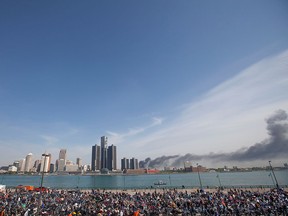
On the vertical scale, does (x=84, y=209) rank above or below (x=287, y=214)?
above

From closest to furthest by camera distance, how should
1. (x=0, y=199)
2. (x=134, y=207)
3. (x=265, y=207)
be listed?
(x=265, y=207) → (x=134, y=207) → (x=0, y=199)

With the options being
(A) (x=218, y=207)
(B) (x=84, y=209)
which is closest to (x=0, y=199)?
(B) (x=84, y=209)

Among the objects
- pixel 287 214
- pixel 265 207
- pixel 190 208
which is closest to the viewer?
pixel 287 214

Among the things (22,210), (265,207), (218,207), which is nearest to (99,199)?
(22,210)

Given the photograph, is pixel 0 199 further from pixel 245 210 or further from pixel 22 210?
pixel 245 210

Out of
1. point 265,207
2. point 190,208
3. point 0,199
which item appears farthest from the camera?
point 0,199

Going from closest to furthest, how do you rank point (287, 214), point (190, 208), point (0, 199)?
1. point (287, 214)
2. point (190, 208)
3. point (0, 199)

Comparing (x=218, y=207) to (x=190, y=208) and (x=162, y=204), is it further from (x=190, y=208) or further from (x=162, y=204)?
(x=162, y=204)

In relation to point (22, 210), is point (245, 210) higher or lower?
lower

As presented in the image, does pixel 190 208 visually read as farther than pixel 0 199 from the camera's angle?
No
